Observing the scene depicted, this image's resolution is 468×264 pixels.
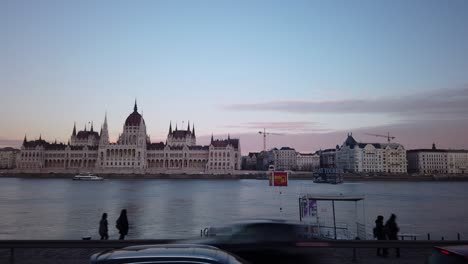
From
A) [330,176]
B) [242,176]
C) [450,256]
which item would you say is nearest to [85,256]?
[450,256]

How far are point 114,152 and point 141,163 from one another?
1289 cm

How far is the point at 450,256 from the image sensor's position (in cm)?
531

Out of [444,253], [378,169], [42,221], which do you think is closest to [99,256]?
[444,253]

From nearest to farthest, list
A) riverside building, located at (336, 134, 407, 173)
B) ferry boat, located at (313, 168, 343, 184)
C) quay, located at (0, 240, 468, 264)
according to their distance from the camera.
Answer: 1. quay, located at (0, 240, 468, 264)
2. ferry boat, located at (313, 168, 343, 184)
3. riverside building, located at (336, 134, 407, 173)

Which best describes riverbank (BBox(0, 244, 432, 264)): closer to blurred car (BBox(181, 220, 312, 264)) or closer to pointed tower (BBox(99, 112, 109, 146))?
blurred car (BBox(181, 220, 312, 264))

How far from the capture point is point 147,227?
3139 centimetres

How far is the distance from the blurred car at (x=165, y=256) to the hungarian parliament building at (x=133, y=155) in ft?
557

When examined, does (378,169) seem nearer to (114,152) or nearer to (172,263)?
(114,152)

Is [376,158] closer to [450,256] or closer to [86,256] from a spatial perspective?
[86,256]

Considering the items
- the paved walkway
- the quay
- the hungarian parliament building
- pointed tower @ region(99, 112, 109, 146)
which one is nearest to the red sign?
the paved walkway

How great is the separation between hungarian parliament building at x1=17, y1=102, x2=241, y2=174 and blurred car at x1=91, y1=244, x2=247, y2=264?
170 meters

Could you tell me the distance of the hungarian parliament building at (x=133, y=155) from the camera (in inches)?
6890

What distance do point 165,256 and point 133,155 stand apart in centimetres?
17587

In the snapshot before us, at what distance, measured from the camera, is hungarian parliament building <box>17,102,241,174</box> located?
175 meters
